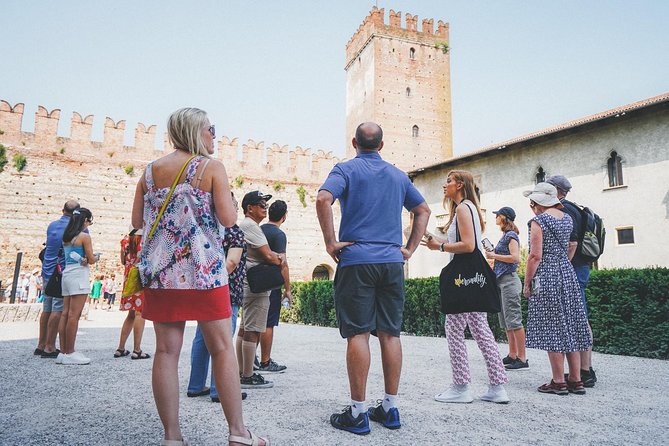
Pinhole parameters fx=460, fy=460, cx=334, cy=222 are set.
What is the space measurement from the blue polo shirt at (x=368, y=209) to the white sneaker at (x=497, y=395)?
53.1 inches

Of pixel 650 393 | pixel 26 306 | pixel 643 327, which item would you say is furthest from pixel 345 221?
pixel 26 306

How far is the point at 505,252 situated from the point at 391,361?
2768mm

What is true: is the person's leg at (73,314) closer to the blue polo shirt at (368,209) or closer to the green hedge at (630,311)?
the blue polo shirt at (368,209)

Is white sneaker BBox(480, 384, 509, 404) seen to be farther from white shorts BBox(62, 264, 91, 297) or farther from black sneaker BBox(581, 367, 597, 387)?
white shorts BBox(62, 264, 91, 297)

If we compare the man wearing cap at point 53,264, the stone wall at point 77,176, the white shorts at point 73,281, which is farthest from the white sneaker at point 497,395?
the stone wall at point 77,176

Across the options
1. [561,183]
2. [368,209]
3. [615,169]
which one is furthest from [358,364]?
[615,169]

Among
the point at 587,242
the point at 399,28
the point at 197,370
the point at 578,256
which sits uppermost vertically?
the point at 399,28

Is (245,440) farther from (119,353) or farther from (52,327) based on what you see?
(52,327)

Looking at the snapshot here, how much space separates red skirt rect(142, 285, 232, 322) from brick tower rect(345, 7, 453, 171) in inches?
1114

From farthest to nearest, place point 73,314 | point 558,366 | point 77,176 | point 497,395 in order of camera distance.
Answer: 1. point 77,176
2. point 73,314
3. point 558,366
4. point 497,395

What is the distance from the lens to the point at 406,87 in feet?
103

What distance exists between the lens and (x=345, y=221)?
279 cm

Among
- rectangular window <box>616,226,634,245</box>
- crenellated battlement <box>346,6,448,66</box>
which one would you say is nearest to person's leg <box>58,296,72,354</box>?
rectangular window <box>616,226,634,245</box>

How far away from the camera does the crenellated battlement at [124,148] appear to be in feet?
61.0
